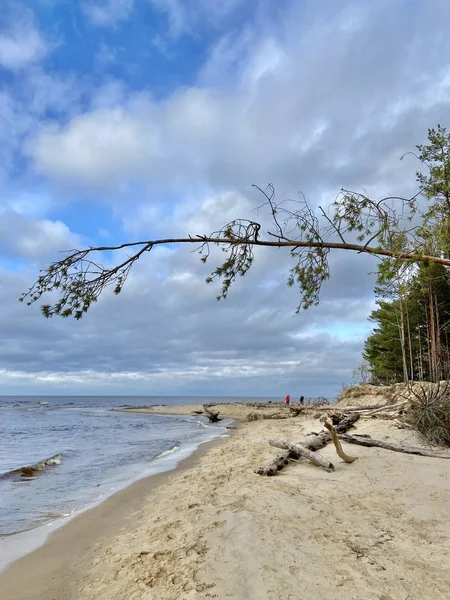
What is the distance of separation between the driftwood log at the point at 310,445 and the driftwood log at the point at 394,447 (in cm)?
57

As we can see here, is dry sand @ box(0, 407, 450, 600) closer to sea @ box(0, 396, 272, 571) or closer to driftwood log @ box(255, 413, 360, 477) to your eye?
driftwood log @ box(255, 413, 360, 477)

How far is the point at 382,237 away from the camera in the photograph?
5.72 metres

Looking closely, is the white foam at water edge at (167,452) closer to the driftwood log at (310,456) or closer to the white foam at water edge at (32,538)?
the white foam at water edge at (32,538)

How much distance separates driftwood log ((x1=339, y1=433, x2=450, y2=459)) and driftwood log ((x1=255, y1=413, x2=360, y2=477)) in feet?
1.88

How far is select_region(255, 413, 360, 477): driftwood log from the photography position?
894 cm

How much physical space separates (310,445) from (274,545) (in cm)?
660

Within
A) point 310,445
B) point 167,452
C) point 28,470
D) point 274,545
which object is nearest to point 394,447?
point 310,445

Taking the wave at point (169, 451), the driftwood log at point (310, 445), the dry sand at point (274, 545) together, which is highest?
the driftwood log at point (310, 445)

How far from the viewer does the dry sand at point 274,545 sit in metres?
3.98

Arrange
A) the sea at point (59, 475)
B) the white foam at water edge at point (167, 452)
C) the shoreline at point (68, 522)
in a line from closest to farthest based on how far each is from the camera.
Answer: the shoreline at point (68, 522)
the sea at point (59, 475)
the white foam at water edge at point (167, 452)

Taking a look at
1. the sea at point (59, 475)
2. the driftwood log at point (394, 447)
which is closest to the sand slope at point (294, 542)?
the driftwood log at point (394, 447)

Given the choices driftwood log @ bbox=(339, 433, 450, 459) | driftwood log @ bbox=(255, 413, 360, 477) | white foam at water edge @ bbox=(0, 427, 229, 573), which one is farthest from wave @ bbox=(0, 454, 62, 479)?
driftwood log @ bbox=(339, 433, 450, 459)

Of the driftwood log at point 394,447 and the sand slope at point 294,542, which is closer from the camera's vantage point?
the sand slope at point 294,542

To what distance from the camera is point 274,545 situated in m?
4.70
